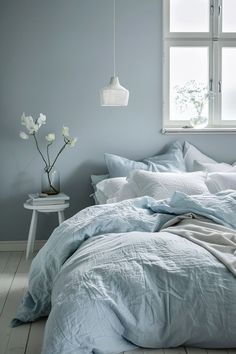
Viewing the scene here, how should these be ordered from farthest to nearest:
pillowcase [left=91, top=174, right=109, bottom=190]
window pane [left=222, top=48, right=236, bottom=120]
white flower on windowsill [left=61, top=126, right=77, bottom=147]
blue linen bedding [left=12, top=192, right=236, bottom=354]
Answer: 1. window pane [left=222, top=48, right=236, bottom=120]
2. pillowcase [left=91, top=174, right=109, bottom=190]
3. white flower on windowsill [left=61, top=126, right=77, bottom=147]
4. blue linen bedding [left=12, top=192, right=236, bottom=354]

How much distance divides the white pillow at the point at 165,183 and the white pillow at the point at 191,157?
519 millimetres

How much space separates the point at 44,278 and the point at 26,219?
1960mm

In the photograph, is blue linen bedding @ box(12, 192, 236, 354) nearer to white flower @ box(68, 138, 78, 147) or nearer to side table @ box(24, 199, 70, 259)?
side table @ box(24, 199, 70, 259)

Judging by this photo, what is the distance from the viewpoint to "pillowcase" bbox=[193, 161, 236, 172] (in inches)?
210

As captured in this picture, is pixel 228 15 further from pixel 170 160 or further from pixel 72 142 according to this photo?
pixel 72 142

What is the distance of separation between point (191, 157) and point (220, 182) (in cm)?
69

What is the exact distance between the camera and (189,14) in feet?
18.4

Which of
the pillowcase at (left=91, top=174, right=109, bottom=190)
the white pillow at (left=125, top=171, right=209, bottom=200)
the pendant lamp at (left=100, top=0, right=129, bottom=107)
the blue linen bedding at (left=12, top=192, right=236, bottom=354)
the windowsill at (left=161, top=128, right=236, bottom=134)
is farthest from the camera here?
the windowsill at (left=161, top=128, right=236, bottom=134)

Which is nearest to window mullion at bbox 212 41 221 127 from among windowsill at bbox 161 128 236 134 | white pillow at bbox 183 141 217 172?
windowsill at bbox 161 128 236 134

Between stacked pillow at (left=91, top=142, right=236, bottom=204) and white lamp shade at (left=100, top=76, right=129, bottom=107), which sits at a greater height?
white lamp shade at (left=100, top=76, right=129, bottom=107)

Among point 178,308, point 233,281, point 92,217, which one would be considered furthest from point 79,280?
point 92,217

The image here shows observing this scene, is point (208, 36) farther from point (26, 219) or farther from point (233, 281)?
point (233, 281)

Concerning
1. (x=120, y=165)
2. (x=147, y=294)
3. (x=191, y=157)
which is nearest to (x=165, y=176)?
(x=120, y=165)

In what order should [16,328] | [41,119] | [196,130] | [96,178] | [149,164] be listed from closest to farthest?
[16,328], [41,119], [149,164], [96,178], [196,130]
